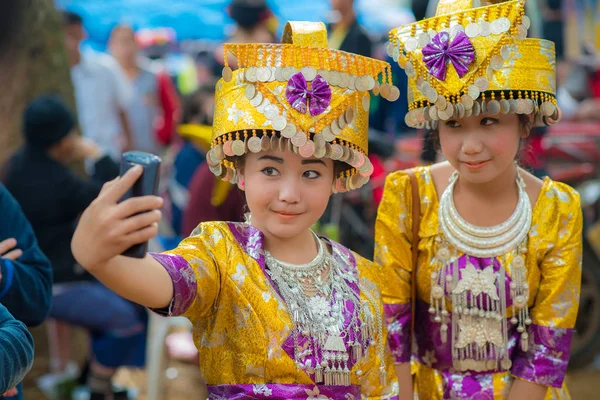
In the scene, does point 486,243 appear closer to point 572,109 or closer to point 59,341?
point 59,341

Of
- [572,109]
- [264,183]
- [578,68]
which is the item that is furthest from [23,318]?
[578,68]

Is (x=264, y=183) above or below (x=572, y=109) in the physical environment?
below

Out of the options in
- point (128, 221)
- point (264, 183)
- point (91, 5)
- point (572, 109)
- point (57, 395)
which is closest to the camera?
point (128, 221)

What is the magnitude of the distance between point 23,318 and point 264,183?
3.27 ft

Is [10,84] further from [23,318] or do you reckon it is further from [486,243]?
[486,243]

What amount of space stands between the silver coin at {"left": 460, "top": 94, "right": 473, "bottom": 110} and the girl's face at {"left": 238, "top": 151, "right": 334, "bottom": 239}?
564 millimetres

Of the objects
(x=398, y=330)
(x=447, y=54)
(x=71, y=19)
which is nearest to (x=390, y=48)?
(x=447, y=54)

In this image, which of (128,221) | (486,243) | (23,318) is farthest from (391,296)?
(128,221)

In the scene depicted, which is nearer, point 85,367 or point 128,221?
point 128,221

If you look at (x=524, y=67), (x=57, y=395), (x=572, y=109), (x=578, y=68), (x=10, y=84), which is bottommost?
(x=57, y=395)

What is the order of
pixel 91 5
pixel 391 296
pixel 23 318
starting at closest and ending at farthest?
1. pixel 23 318
2. pixel 391 296
3. pixel 91 5

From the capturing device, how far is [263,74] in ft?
9.05

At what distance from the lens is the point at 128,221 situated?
79.8 inches

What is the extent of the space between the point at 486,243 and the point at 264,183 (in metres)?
0.95
